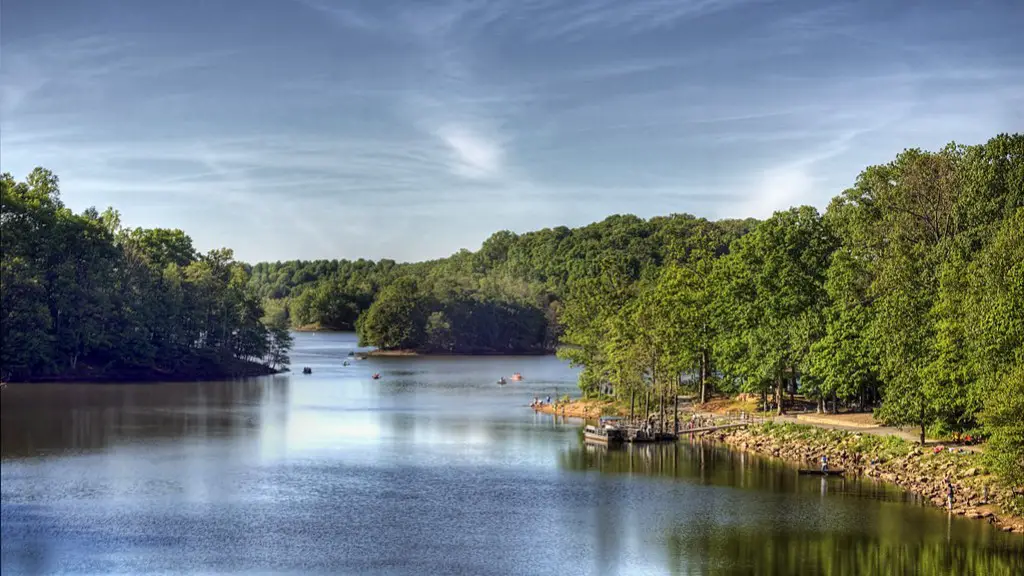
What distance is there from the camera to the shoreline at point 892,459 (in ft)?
152

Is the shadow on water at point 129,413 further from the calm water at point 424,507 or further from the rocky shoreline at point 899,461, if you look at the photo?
the rocky shoreline at point 899,461

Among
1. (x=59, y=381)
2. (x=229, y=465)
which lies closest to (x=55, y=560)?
(x=229, y=465)

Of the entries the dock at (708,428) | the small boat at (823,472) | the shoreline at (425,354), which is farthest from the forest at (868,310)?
the shoreline at (425,354)

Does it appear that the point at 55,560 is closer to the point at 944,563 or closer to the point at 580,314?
the point at 944,563

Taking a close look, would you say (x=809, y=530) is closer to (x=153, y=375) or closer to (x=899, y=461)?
(x=899, y=461)

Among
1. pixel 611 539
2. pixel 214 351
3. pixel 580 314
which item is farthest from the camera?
pixel 214 351

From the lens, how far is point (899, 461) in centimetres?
5534

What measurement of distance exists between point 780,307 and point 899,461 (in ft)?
66.8

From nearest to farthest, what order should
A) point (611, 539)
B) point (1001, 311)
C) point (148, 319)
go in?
1. point (611, 539)
2. point (1001, 311)
3. point (148, 319)

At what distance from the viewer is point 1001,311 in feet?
160

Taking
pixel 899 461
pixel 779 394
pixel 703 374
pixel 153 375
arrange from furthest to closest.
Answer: pixel 153 375 < pixel 703 374 < pixel 779 394 < pixel 899 461

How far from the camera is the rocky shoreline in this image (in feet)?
151

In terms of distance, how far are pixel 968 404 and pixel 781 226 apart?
91.4 ft

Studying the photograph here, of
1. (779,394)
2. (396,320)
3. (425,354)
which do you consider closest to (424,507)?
(779,394)
